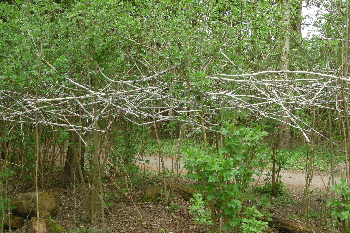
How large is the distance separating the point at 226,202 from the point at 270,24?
286 centimetres

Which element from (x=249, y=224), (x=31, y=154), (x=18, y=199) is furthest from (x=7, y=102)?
(x=249, y=224)

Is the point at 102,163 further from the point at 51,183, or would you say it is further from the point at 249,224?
the point at 249,224

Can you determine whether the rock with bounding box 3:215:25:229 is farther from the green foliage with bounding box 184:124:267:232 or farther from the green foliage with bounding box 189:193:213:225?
the green foliage with bounding box 184:124:267:232

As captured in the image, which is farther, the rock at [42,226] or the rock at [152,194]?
the rock at [152,194]

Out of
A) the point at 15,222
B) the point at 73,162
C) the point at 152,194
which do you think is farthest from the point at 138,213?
the point at 15,222

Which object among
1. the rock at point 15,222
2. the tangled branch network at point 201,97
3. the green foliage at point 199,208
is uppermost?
the tangled branch network at point 201,97

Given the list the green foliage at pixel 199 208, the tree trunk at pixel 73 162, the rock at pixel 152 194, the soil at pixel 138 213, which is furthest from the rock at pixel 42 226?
the green foliage at pixel 199 208

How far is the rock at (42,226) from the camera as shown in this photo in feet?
18.4

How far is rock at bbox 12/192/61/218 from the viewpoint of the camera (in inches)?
244

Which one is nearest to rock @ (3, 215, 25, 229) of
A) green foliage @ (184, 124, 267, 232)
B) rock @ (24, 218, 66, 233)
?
rock @ (24, 218, 66, 233)

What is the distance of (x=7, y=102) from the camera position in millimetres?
4941

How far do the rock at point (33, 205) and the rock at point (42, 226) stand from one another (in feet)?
1.74

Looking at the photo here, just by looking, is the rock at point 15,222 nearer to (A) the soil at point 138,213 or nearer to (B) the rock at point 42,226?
(A) the soil at point 138,213

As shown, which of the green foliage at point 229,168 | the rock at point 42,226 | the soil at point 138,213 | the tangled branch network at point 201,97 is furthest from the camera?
the soil at point 138,213
